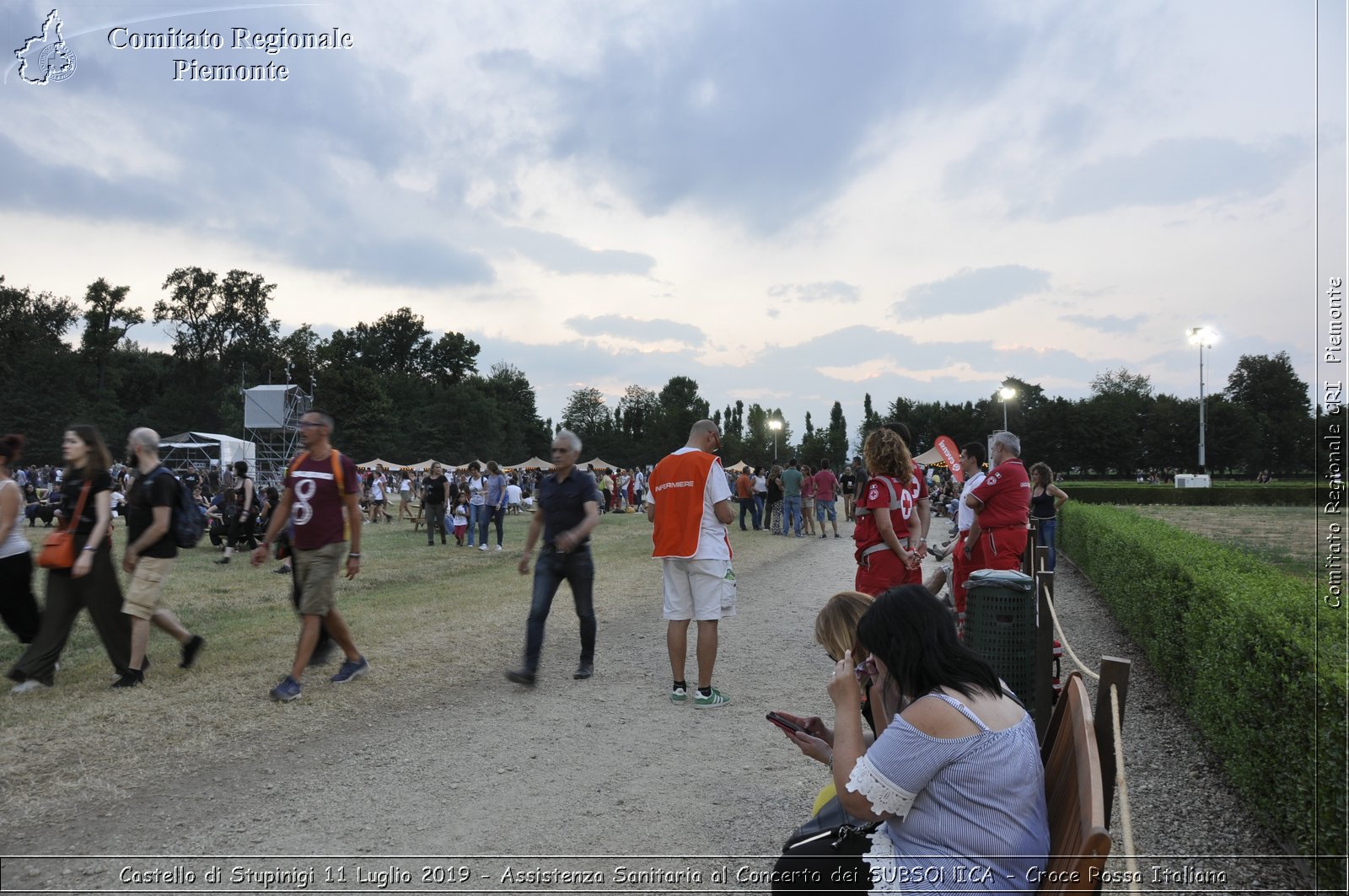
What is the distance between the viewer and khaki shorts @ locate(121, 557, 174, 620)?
239 inches

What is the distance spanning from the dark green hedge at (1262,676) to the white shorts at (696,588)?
2788 mm

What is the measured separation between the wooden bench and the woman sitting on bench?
0.28ft

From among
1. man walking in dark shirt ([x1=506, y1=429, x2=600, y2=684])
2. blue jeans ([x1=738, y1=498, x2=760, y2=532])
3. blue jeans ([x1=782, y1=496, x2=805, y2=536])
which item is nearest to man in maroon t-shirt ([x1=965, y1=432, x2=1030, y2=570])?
man walking in dark shirt ([x1=506, y1=429, x2=600, y2=684])

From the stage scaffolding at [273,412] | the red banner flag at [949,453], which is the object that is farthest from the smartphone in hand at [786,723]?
the stage scaffolding at [273,412]

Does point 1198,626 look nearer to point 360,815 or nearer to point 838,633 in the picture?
point 838,633

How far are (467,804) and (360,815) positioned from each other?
1.61ft

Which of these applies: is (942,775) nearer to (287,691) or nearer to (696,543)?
(696,543)

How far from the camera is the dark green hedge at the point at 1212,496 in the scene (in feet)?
126

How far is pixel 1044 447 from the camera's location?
86125mm

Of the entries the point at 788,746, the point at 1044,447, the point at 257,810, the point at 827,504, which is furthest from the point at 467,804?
the point at 1044,447

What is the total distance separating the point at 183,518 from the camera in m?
6.29

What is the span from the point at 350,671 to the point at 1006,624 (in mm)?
4763

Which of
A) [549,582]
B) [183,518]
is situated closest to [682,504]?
[549,582]

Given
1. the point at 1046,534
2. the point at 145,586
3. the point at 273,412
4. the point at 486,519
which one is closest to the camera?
the point at 145,586
